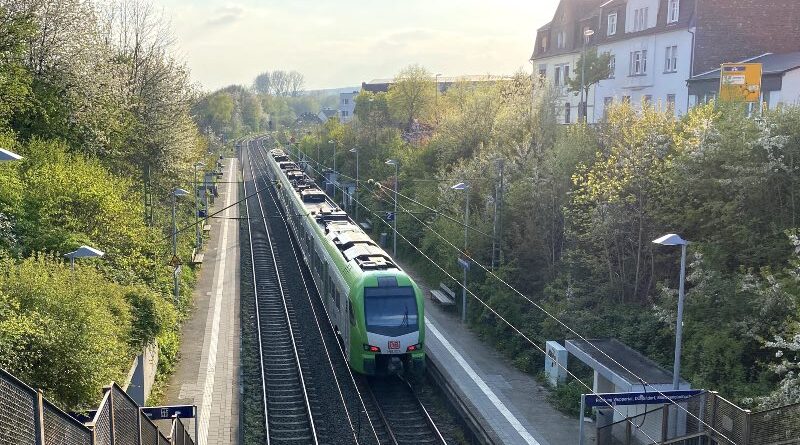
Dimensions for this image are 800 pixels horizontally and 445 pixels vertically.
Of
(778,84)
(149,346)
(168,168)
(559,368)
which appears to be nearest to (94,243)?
(149,346)

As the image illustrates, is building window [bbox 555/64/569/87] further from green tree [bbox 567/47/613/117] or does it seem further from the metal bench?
the metal bench

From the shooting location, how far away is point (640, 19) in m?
36.4

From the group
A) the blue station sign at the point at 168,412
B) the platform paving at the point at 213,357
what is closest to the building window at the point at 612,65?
the platform paving at the point at 213,357

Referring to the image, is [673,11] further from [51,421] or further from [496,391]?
[51,421]

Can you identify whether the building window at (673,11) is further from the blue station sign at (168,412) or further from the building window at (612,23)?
the blue station sign at (168,412)

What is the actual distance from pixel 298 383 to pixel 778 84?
Answer: 68.2ft

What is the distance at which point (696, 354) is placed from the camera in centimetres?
1609

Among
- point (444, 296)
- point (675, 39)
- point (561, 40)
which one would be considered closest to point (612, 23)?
point (561, 40)

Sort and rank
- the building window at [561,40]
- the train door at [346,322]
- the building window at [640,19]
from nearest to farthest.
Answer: the train door at [346,322], the building window at [640,19], the building window at [561,40]

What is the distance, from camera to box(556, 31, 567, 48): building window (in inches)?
1731

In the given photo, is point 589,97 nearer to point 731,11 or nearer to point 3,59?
point 731,11

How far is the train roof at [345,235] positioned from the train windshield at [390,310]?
1.13m

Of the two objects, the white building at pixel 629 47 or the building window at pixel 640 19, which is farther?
the building window at pixel 640 19

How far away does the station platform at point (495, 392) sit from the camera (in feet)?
53.7
